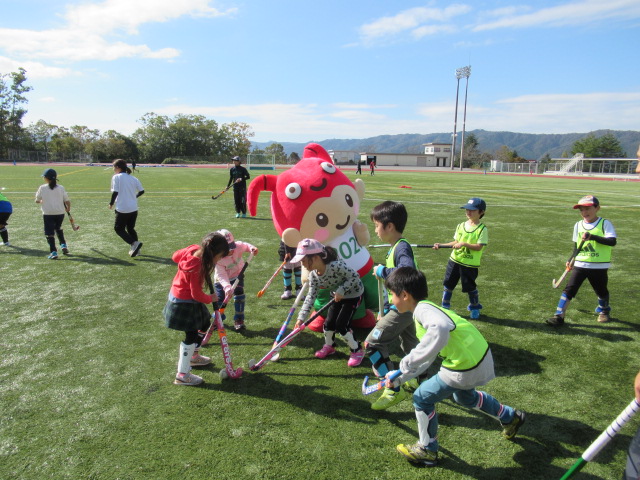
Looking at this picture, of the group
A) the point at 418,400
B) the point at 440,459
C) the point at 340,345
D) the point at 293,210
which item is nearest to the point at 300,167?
the point at 293,210

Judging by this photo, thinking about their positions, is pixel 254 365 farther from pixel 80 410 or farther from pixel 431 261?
pixel 431 261

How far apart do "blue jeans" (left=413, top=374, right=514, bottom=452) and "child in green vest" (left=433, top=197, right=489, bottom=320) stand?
2.56 m

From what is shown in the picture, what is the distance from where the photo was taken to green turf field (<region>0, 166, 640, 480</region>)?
3.09m

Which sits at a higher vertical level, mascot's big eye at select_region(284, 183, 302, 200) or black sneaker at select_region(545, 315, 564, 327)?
mascot's big eye at select_region(284, 183, 302, 200)

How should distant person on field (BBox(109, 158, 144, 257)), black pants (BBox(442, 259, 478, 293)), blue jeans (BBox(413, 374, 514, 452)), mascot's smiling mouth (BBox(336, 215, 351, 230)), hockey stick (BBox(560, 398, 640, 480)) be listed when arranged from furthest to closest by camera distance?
distant person on field (BBox(109, 158, 144, 257)), black pants (BBox(442, 259, 478, 293)), mascot's smiling mouth (BBox(336, 215, 351, 230)), blue jeans (BBox(413, 374, 514, 452)), hockey stick (BBox(560, 398, 640, 480))

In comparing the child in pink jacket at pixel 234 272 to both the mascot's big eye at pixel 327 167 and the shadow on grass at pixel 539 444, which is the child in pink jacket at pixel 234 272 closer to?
the mascot's big eye at pixel 327 167

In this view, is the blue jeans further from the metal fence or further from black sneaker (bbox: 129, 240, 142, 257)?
the metal fence

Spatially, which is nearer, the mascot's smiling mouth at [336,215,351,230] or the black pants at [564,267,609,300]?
the mascot's smiling mouth at [336,215,351,230]

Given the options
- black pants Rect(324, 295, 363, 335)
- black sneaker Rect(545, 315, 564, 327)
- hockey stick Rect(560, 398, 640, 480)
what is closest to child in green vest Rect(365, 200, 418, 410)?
black pants Rect(324, 295, 363, 335)

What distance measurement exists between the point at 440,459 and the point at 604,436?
1.28 m

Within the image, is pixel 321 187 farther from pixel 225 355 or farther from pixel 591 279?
pixel 591 279

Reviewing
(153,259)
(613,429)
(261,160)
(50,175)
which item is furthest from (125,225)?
(261,160)

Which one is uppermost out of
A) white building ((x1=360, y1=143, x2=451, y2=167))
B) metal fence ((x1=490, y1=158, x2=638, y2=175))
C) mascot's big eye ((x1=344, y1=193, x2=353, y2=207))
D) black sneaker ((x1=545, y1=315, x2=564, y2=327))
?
white building ((x1=360, y1=143, x2=451, y2=167))

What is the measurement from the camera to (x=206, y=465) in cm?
305
